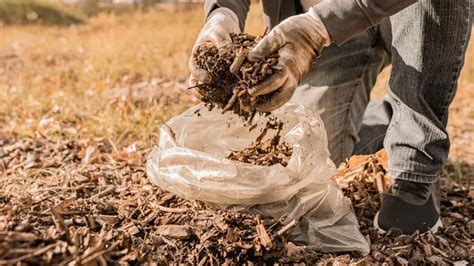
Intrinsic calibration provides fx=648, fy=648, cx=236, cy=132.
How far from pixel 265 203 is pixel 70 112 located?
71.9 inches

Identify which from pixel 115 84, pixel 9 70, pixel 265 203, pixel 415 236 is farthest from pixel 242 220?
pixel 9 70

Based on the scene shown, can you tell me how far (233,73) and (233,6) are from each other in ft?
1.84

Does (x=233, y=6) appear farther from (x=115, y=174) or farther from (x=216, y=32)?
(x=115, y=174)

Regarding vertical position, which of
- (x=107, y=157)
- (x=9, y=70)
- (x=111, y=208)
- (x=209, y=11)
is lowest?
(x=9, y=70)

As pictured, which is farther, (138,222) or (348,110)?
(348,110)

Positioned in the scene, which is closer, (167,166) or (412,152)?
(167,166)

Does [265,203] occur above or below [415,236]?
above

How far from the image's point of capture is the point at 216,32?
2.09 meters

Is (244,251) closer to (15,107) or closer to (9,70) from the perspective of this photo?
(15,107)

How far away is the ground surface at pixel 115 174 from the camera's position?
5.57 feet

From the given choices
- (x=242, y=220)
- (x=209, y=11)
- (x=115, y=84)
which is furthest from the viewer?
(x=115, y=84)

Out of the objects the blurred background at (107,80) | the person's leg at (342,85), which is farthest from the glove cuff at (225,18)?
the blurred background at (107,80)

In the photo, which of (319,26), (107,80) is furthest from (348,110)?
(107,80)

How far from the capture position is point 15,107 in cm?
355
